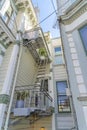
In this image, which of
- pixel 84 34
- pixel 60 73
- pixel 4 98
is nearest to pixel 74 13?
pixel 84 34

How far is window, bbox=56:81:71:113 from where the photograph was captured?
6.75 meters

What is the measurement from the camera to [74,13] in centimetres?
441

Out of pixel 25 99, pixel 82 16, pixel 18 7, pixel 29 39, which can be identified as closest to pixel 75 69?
pixel 82 16

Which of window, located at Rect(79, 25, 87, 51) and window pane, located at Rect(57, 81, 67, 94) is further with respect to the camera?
window pane, located at Rect(57, 81, 67, 94)

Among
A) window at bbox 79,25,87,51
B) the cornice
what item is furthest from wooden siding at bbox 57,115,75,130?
the cornice

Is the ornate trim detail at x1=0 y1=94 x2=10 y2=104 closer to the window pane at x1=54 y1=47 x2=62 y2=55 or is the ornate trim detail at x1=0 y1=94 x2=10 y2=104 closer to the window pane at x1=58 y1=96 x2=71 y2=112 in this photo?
the window pane at x1=58 y1=96 x2=71 y2=112

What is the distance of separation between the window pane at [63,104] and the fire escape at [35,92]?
1.96ft

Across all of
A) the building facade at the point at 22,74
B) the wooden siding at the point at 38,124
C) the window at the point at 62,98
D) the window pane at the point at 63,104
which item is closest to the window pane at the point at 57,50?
the building facade at the point at 22,74

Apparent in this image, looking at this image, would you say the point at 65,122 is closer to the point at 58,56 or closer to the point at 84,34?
the point at 84,34

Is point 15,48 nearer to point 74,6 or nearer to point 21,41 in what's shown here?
point 21,41

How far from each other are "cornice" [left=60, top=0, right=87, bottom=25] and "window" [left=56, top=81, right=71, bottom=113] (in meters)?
4.08

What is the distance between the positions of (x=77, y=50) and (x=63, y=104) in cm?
403

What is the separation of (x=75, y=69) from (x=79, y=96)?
74cm

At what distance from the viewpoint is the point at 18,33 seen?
6.95 metres
